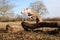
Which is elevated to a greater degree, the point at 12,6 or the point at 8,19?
the point at 12,6

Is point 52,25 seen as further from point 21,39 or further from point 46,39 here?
point 21,39

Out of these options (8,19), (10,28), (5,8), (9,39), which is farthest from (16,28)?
(8,19)

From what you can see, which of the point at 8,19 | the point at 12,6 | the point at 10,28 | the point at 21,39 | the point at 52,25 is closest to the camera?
the point at 21,39

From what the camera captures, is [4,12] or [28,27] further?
[4,12]

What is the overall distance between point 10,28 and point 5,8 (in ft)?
40.8

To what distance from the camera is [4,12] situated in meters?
22.3

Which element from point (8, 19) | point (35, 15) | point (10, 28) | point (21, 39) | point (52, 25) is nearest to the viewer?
point (21, 39)

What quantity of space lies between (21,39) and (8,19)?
17.3m

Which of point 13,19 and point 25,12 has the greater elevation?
point 25,12

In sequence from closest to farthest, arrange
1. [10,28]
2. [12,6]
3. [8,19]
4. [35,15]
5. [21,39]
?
[21,39]
[10,28]
[35,15]
[12,6]
[8,19]

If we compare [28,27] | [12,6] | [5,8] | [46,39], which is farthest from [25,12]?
Result: [5,8]

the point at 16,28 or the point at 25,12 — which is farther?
the point at 25,12

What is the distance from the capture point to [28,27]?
31.5 ft

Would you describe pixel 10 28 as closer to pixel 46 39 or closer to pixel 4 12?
pixel 46 39
